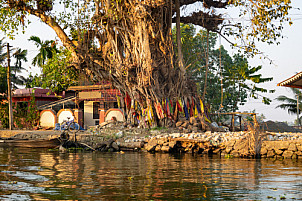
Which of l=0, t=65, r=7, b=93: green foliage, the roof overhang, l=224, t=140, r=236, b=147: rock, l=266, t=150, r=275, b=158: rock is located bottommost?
l=266, t=150, r=275, b=158: rock

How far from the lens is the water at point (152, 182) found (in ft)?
24.3

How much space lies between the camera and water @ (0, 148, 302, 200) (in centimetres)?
740

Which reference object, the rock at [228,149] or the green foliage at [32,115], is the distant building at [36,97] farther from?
the rock at [228,149]

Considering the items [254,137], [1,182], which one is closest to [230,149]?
[254,137]

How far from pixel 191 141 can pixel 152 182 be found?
8830 mm

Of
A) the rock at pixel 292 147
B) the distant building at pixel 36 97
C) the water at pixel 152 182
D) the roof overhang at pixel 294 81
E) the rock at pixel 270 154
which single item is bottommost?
the water at pixel 152 182

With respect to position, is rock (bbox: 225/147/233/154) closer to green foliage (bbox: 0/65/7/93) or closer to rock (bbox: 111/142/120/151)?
rock (bbox: 111/142/120/151)

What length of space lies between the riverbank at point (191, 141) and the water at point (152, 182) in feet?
8.89

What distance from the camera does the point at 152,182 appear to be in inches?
360

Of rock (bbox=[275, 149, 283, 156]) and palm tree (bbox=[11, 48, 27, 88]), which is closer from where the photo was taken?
rock (bbox=[275, 149, 283, 156])

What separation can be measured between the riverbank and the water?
271 centimetres

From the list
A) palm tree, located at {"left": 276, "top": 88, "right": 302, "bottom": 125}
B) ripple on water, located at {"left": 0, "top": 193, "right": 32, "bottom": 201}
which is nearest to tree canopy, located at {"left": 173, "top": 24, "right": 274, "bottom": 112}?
palm tree, located at {"left": 276, "top": 88, "right": 302, "bottom": 125}

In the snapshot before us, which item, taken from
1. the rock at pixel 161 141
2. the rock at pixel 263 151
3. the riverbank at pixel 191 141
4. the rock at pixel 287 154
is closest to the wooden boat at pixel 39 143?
the riverbank at pixel 191 141

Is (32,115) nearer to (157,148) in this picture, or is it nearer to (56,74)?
(56,74)
